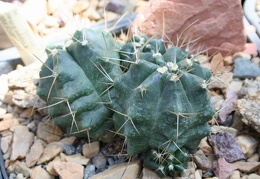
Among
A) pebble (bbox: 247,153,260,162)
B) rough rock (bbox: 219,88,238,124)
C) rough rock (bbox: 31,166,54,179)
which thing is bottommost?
rough rock (bbox: 31,166,54,179)

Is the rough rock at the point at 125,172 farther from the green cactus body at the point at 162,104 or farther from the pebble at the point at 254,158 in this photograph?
the pebble at the point at 254,158

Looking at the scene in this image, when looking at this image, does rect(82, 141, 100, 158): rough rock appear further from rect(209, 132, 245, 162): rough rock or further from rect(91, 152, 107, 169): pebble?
rect(209, 132, 245, 162): rough rock

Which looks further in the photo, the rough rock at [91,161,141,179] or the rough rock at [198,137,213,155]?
the rough rock at [198,137,213,155]

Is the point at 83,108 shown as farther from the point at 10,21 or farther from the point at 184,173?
the point at 10,21

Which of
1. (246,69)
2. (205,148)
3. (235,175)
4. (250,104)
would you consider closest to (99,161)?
(205,148)

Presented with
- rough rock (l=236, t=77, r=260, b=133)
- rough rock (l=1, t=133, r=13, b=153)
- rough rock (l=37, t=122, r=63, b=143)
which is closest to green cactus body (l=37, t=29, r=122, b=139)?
rough rock (l=37, t=122, r=63, b=143)

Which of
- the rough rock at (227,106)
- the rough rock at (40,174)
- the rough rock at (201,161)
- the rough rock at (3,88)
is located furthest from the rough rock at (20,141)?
the rough rock at (227,106)

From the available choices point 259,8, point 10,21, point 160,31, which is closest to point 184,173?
point 160,31

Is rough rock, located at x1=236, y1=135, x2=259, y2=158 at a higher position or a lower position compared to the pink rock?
lower
